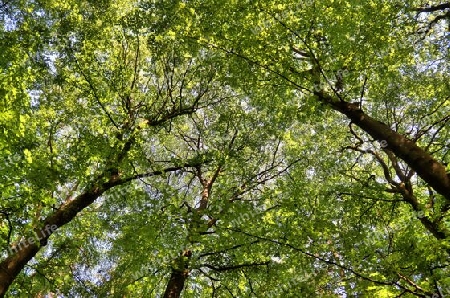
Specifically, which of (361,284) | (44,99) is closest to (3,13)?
(44,99)

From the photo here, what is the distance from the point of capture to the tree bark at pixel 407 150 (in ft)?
18.7

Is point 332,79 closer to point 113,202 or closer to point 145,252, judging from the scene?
point 145,252

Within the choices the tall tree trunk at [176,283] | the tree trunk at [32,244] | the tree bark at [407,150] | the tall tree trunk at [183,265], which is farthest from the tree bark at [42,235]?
the tree bark at [407,150]

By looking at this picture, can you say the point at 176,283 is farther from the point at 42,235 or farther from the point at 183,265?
the point at 42,235

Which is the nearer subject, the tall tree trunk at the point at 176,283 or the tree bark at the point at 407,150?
the tree bark at the point at 407,150

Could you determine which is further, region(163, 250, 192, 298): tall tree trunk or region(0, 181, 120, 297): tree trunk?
region(163, 250, 192, 298): tall tree trunk

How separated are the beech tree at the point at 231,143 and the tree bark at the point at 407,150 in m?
0.03

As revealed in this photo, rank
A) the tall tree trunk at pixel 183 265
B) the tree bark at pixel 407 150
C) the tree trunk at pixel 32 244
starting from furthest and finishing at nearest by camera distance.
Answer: the tree trunk at pixel 32 244 → the tall tree trunk at pixel 183 265 → the tree bark at pixel 407 150

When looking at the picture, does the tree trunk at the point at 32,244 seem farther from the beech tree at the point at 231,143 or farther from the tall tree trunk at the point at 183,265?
the tall tree trunk at the point at 183,265

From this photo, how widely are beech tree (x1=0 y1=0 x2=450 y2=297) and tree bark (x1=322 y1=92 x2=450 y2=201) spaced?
0.03m

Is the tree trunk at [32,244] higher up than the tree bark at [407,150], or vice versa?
the tree bark at [407,150]

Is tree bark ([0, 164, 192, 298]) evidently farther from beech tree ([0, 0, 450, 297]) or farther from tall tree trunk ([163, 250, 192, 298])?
tall tree trunk ([163, 250, 192, 298])

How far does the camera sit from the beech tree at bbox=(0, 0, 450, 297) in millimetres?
6676

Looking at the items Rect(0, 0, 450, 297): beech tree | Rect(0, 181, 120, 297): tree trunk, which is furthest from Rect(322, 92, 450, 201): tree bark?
Rect(0, 181, 120, 297): tree trunk
